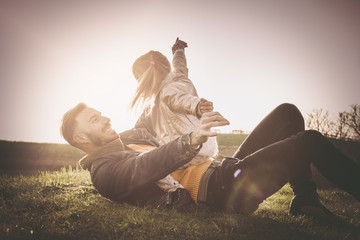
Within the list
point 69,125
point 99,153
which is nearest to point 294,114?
point 99,153

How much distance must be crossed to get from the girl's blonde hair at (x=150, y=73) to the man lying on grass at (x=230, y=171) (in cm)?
88

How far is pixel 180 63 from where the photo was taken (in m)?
3.49

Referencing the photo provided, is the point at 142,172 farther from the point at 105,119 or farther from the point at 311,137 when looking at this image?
the point at 311,137

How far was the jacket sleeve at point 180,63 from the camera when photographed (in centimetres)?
343

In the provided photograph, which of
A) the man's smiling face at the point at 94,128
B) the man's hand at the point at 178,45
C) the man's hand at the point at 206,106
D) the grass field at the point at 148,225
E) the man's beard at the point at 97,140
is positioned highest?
the man's hand at the point at 178,45

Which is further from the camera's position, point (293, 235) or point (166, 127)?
point (166, 127)

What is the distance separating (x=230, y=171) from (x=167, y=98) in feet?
3.92

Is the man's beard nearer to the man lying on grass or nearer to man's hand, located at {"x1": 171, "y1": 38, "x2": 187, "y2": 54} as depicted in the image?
the man lying on grass

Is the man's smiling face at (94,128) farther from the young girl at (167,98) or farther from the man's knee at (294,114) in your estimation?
the man's knee at (294,114)

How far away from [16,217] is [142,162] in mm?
1530

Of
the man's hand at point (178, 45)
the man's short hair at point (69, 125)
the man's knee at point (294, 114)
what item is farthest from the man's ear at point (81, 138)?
the man's knee at point (294, 114)

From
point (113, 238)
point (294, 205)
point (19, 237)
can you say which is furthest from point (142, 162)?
point (294, 205)

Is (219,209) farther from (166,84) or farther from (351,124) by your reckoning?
(351,124)

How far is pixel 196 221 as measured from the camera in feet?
5.65
